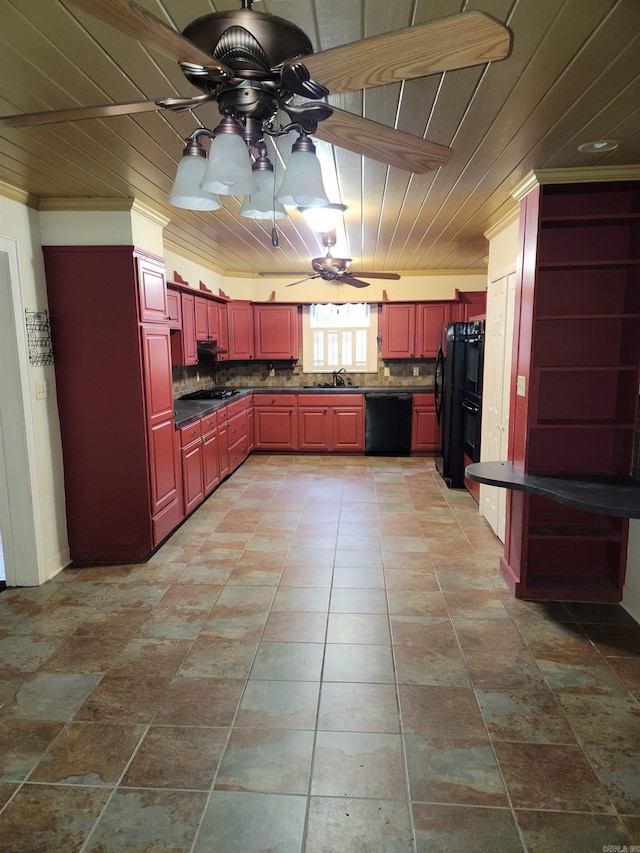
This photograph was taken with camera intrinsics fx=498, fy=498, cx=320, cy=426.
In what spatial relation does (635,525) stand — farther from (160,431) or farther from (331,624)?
(160,431)

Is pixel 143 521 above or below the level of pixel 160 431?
below

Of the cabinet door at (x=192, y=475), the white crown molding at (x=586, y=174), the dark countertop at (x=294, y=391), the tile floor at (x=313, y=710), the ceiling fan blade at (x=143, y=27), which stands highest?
the white crown molding at (x=586, y=174)

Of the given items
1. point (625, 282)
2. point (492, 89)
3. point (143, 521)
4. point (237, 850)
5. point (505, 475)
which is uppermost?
point (492, 89)

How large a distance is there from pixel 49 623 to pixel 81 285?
6.48ft

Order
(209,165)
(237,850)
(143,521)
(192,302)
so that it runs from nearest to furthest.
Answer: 1. (209,165)
2. (237,850)
3. (143,521)
4. (192,302)

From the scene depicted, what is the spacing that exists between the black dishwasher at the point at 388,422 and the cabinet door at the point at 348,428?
0.08 metres

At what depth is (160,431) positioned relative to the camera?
3.51m

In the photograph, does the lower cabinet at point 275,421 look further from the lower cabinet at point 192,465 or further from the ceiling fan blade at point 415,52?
the ceiling fan blade at point 415,52

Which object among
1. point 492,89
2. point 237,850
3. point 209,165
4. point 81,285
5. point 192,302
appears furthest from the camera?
point 192,302

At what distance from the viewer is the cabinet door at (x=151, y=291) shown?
3207 mm

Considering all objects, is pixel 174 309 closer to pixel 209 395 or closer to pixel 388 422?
pixel 209 395

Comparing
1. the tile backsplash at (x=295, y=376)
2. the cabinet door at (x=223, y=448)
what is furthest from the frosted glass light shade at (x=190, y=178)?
the tile backsplash at (x=295, y=376)

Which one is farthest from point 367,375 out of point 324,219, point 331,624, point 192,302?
point 331,624

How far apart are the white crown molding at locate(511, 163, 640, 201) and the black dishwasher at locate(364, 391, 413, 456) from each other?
3.73 metres
